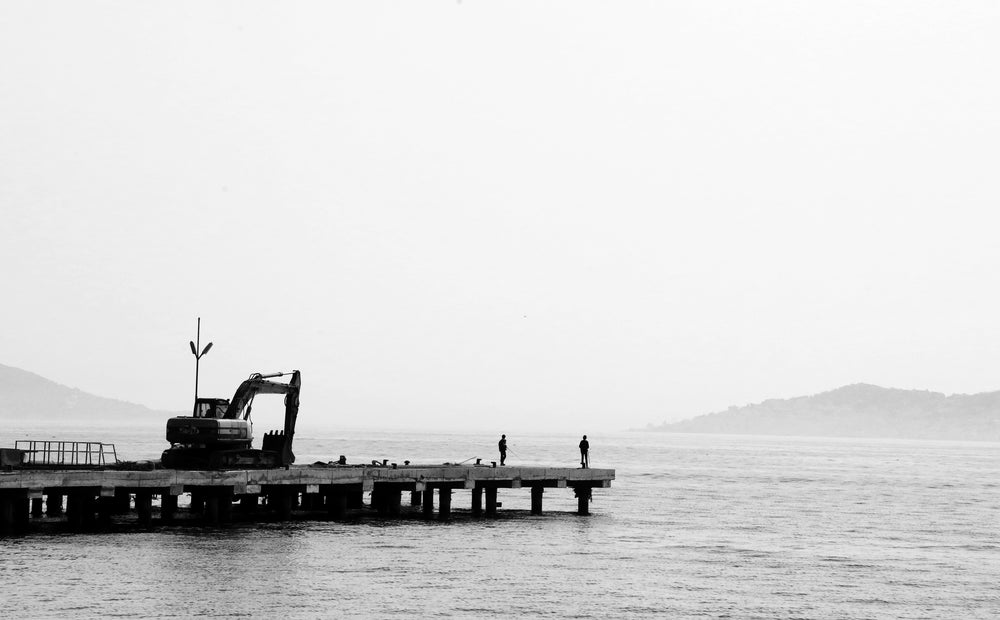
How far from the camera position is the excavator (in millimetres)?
50125

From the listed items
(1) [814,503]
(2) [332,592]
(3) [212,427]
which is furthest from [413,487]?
(1) [814,503]

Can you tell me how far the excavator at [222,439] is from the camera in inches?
1973

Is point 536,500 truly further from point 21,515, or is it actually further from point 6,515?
point 6,515

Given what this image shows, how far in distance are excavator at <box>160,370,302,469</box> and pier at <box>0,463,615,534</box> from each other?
1334 mm

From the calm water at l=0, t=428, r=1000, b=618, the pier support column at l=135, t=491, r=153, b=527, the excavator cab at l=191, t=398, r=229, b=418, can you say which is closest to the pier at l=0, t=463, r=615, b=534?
the pier support column at l=135, t=491, r=153, b=527

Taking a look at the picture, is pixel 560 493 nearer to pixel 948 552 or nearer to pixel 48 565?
pixel 948 552

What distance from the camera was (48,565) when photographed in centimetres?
3897

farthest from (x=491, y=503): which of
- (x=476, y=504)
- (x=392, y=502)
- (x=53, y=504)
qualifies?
(x=53, y=504)

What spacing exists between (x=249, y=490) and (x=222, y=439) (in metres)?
4.34

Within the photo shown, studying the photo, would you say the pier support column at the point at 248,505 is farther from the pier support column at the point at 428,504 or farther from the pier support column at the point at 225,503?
the pier support column at the point at 428,504

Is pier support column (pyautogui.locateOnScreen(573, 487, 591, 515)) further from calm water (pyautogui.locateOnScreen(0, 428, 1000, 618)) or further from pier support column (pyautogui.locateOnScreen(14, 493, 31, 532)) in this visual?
pier support column (pyautogui.locateOnScreen(14, 493, 31, 532))

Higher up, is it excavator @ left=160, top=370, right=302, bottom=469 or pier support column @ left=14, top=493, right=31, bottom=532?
excavator @ left=160, top=370, right=302, bottom=469

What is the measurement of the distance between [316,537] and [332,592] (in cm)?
1130

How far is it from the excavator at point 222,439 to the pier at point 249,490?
52.5 inches
